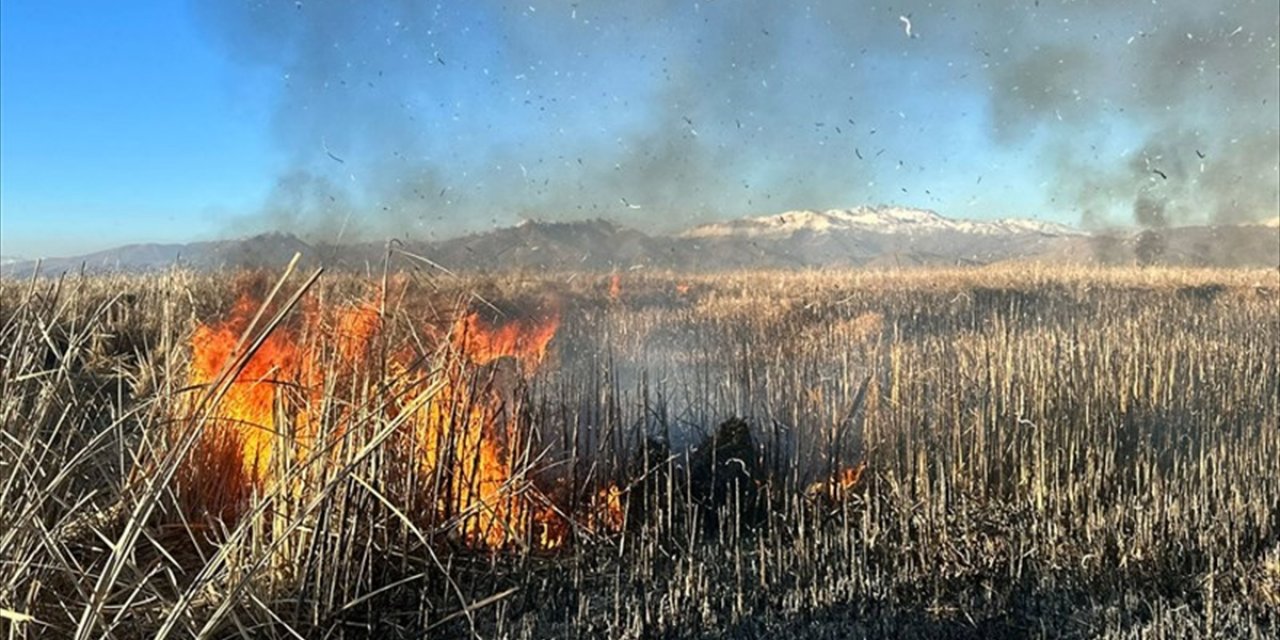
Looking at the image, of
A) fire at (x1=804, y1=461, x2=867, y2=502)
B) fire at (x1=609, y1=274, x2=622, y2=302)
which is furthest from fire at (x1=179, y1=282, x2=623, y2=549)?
fire at (x1=609, y1=274, x2=622, y2=302)

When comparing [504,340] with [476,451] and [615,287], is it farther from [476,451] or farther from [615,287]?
[615,287]

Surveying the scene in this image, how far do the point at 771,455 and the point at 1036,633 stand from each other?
1579 mm

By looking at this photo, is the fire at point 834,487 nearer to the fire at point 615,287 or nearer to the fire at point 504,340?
the fire at point 504,340

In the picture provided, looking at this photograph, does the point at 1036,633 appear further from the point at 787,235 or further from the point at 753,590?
the point at 787,235

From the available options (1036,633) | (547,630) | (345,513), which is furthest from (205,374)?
(1036,633)

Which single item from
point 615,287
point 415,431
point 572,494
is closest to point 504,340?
point 572,494

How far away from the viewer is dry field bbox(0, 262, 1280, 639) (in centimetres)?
→ 233

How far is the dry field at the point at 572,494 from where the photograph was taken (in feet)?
7.64

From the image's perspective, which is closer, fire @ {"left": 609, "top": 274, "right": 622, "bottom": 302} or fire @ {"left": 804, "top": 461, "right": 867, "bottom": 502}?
fire @ {"left": 804, "top": 461, "right": 867, "bottom": 502}

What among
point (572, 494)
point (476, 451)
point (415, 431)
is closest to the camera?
point (415, 431)

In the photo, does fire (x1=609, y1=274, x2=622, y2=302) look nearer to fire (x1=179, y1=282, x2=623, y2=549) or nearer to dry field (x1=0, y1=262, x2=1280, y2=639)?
dry field (x1=0, y1=262, x2=1280, y2=639)

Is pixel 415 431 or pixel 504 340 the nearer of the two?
pixel 415 431

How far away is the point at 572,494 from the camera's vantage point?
392cm

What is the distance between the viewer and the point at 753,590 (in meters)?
3.34
